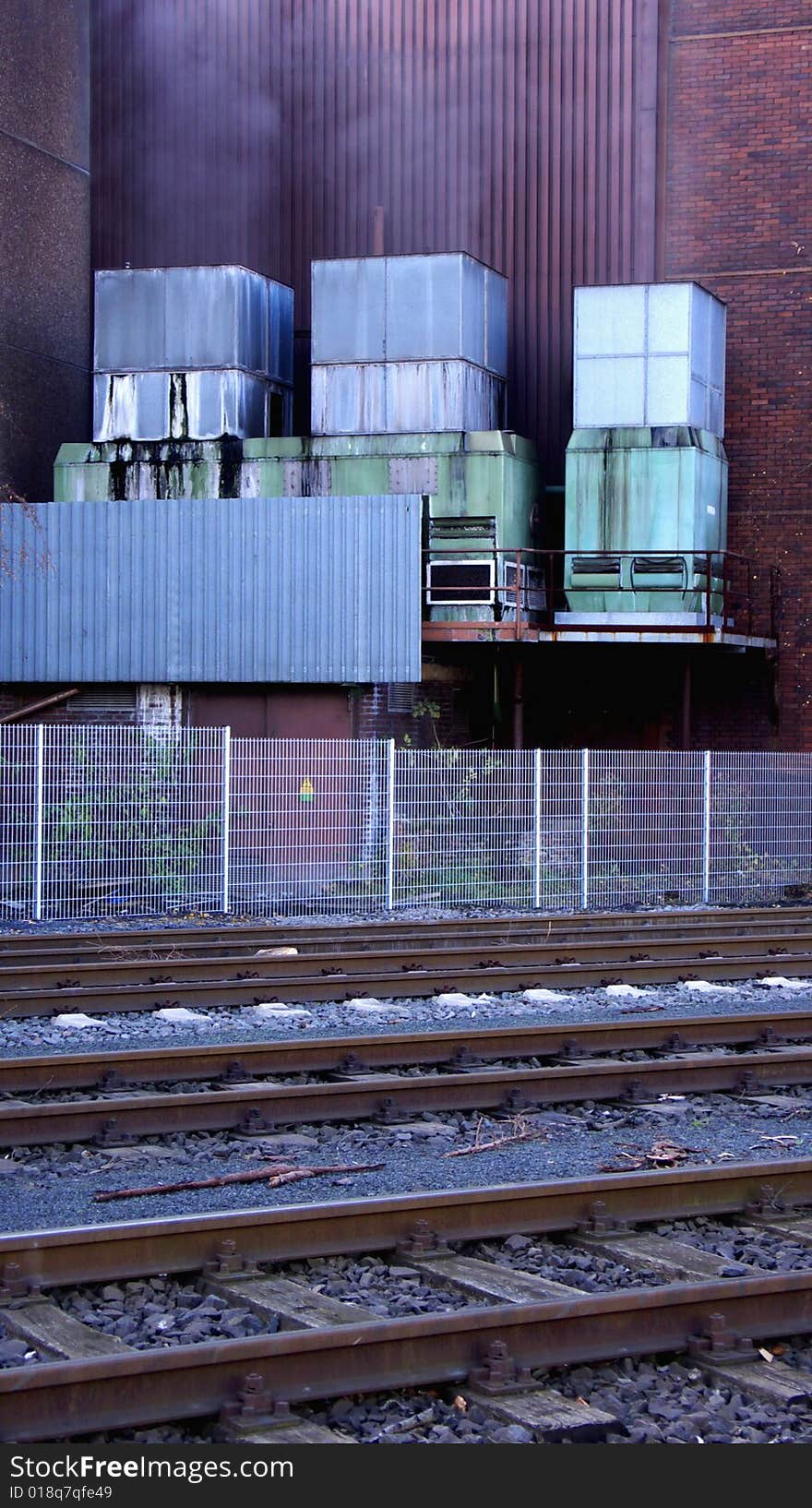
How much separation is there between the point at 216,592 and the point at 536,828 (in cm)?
635

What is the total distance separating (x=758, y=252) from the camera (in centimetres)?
2844

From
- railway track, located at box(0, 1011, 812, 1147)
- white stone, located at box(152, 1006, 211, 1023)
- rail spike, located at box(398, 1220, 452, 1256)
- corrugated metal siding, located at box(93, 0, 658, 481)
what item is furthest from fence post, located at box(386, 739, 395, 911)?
rail spike, located at box(398, 1220, 452, 1256)

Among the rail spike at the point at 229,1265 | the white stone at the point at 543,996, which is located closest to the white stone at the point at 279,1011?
the white stone at the point at 543,996

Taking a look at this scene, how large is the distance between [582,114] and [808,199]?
396 cm

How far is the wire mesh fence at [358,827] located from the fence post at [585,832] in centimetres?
3

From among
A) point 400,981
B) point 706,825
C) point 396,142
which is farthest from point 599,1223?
point 396,142

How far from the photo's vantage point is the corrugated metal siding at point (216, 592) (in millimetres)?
23766

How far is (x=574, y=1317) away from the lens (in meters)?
6.13

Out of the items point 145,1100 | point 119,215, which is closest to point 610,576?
point 119,215

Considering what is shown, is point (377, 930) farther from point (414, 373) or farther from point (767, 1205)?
point (414, 373)

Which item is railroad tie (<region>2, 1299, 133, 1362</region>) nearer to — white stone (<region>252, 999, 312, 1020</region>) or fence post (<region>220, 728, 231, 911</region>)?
white stone (<region>252, 999, 312, 1020</region>)

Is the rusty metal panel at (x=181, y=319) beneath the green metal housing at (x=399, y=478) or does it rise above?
above

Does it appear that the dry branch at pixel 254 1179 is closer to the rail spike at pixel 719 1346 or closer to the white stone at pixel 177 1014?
the rail spike at pixel 719 1346

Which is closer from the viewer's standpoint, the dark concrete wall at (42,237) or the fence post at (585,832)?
the fence post at (585,832)
